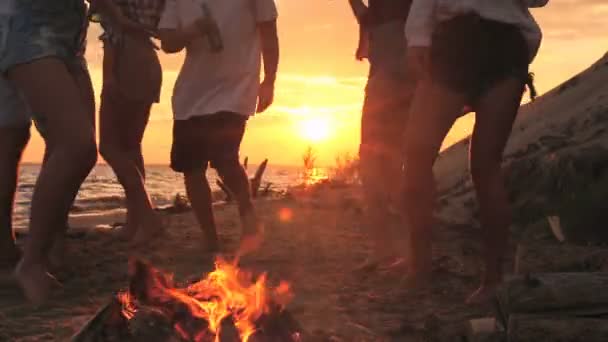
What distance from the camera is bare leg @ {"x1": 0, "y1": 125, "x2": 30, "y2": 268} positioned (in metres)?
4.14

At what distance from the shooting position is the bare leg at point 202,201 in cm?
513

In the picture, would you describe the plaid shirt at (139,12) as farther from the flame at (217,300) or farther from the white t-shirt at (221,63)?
the flame at (217,300)

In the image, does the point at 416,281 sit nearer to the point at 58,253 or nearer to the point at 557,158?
the point at 58,253

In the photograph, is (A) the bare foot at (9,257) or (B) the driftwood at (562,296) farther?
(A) the bare foot at (9,257)

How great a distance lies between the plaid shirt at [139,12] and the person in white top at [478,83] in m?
2.24

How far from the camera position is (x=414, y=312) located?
3.55 meters

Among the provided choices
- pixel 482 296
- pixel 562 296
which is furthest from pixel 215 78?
pixel 562 296

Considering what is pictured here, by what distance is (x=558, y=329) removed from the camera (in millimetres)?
2428

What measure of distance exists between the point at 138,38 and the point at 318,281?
89.6 inches

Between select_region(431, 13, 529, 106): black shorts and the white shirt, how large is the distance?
0.03 metres

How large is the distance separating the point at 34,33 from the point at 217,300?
1847 mm

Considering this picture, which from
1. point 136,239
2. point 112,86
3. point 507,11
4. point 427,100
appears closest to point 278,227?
point 136,239

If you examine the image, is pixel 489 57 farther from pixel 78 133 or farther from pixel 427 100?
pixel 78 133

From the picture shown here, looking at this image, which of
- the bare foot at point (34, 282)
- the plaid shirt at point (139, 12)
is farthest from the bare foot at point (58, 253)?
the plaid shirt at point (139, 12)
